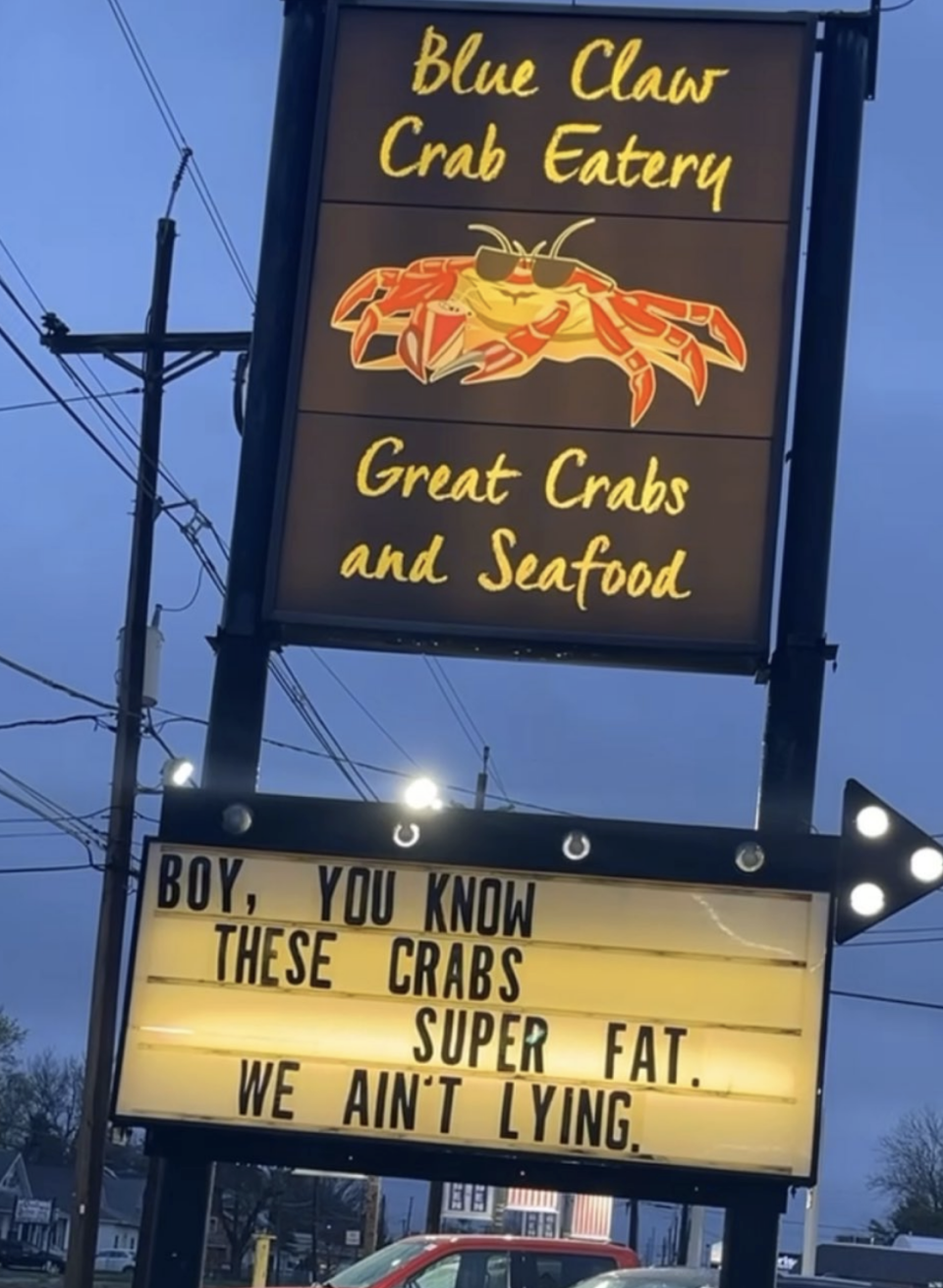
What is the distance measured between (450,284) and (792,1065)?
10.0 feet

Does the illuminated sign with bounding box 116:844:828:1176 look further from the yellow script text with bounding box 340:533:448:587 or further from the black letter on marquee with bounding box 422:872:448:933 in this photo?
the yellow script text with bounding box 340:533:448:587

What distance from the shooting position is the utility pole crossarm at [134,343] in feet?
62.3

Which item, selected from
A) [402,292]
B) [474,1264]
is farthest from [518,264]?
[474,1264]

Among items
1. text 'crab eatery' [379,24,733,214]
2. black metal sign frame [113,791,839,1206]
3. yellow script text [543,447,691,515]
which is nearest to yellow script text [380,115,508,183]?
text 'crab eatery' [379,24,733,214]

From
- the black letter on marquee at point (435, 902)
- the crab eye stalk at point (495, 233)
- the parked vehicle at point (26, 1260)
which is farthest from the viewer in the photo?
the parked vehicle at point (26, 1260)

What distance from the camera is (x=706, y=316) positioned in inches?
277

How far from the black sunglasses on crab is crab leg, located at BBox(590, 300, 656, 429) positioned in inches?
6.1

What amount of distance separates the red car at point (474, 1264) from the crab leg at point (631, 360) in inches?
373

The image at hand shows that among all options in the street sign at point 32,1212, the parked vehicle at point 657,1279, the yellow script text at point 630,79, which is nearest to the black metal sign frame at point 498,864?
the yellow script text at point 630,79

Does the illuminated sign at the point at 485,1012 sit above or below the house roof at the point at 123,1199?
above

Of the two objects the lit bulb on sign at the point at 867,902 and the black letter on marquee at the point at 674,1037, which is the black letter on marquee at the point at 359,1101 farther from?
the lit bulb on sign at the point at 867,902

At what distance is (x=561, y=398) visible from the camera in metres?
7.02

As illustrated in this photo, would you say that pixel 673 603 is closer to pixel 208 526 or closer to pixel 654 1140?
pixel 654 1140

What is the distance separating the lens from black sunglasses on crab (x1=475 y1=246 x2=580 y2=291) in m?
7.14
